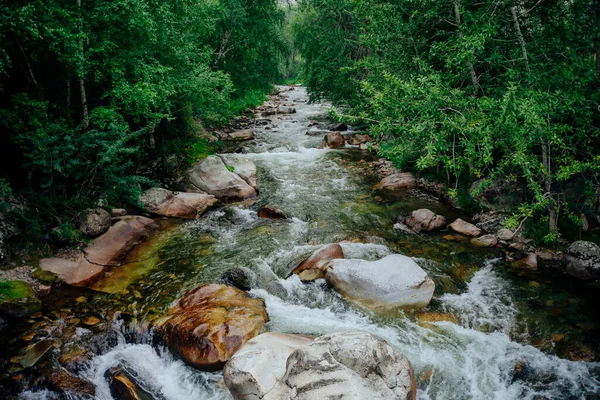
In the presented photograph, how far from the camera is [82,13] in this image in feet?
29.1

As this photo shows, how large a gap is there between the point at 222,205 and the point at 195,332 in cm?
676

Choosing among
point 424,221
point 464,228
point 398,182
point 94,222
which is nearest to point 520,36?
point 464,228

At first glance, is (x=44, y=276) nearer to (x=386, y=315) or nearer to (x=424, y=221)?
(x=386, y=315)

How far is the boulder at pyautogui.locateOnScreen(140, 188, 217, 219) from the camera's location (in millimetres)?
11673

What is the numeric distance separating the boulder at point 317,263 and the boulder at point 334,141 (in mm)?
12221

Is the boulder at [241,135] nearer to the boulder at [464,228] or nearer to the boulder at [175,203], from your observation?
the boulder at [175,203]

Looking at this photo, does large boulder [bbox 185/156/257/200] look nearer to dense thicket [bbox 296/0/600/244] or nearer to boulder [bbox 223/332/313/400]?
dense thicket [bbox 296/0/600/244]

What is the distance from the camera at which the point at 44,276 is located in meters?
7.99

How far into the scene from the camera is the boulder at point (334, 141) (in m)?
20.5

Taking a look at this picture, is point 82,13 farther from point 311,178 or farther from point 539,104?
point 539,104

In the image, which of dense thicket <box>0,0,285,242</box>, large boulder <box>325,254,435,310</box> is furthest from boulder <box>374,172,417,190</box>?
dense thicket <box>0,0,285,242</box>

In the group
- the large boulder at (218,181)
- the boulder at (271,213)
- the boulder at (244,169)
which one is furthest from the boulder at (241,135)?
the boulder at (271,213)

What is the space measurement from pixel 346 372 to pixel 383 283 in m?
3.53

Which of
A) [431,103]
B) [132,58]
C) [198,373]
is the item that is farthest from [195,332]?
[132,58]
